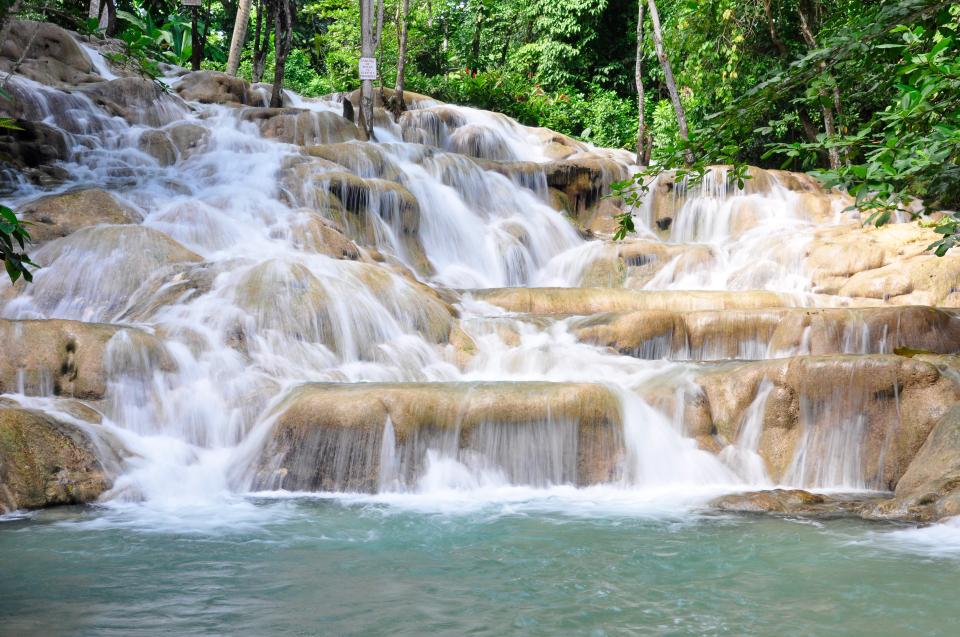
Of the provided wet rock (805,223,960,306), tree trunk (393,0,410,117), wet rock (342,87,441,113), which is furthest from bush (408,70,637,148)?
wet rock (805,223,960,306)

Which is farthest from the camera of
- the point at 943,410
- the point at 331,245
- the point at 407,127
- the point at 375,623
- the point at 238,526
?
the point at 407,127

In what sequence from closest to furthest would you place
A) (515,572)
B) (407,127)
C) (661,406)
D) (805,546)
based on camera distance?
(515,572) → (805,546) → (661,406) → (407,127)

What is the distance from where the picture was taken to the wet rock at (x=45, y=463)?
253 inches

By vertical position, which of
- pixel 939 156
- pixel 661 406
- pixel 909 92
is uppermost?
pixel 909 92

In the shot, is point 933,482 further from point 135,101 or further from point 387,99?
point 387,99

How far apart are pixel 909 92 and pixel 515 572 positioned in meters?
3.17

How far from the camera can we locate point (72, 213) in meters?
11.3

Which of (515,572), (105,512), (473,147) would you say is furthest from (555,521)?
(473,147)

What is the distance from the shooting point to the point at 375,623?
4117mm

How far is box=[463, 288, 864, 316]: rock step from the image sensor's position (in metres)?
11.4

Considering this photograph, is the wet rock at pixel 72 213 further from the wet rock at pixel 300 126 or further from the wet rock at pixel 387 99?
the wet rock at pixel 387 99

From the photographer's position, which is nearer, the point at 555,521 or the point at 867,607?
the point at 867,607

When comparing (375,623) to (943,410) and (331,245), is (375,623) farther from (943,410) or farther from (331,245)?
(331,245)

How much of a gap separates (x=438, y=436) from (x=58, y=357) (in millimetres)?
3425
